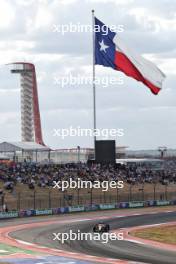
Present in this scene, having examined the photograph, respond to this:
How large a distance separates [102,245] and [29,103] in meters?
103

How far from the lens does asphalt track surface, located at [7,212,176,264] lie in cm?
3036

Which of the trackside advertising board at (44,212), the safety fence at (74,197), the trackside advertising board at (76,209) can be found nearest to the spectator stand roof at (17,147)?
the safety fence at (74,197)

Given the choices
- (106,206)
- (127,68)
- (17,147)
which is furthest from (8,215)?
(17,147)

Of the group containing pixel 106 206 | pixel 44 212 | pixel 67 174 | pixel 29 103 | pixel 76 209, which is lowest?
pixel 44 212

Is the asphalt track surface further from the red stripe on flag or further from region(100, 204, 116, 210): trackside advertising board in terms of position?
region(100, 204, 116, 210): trackside advertising board

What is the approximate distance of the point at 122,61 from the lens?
38.8 metres

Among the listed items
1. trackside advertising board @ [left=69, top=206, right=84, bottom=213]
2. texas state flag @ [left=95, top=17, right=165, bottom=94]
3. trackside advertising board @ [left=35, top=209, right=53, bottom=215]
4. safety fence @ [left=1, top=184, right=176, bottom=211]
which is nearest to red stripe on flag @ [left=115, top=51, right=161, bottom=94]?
texas state flag @ [left=95, top=17, right=165, bottom=94]

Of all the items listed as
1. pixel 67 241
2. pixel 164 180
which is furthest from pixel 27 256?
pixel 164 180

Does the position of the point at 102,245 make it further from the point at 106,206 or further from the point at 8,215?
the point at 106,206

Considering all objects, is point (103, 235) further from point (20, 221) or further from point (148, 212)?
point (148, 212)

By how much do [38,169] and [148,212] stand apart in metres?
18.2

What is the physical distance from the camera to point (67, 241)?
37281mm

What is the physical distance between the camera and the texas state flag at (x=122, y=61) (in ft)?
121

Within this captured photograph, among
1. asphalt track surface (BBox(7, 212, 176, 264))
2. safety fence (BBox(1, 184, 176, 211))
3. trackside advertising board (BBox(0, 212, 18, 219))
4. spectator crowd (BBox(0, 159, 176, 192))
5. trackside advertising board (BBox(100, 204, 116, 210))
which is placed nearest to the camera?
asphalt track surface (BBox(7, 212, 176, 264))
